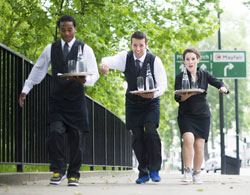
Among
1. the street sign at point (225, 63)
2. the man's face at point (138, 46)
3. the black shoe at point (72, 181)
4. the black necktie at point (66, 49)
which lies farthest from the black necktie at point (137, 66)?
the street sign at point (225, 63)

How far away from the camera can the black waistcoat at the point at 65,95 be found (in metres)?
7.28

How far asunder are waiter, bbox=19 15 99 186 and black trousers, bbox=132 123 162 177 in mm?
1001

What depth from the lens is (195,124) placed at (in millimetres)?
8320

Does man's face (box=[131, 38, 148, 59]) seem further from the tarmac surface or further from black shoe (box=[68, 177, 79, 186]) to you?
black shoe (box=[68, 177, 79, 186])

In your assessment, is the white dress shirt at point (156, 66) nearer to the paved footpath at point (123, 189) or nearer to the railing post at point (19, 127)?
the railing post at point (19, 127)

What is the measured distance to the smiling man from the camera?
8.06 metres

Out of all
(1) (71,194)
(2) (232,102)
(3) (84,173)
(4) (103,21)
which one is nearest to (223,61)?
(4) (103,21)

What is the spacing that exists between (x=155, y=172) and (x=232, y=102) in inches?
2075

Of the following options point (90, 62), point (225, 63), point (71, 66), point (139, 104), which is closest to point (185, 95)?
point (139, 104)

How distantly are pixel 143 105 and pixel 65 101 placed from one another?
1194mm

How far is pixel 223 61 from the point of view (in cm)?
2138

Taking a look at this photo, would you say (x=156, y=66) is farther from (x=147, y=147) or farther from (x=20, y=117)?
(x=20, y=117)

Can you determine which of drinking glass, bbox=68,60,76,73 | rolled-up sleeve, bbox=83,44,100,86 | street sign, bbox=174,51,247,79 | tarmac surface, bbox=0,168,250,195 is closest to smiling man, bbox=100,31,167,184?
tarmac surface, bbox=0,168,250,195

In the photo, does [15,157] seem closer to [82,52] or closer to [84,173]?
[82,52]
